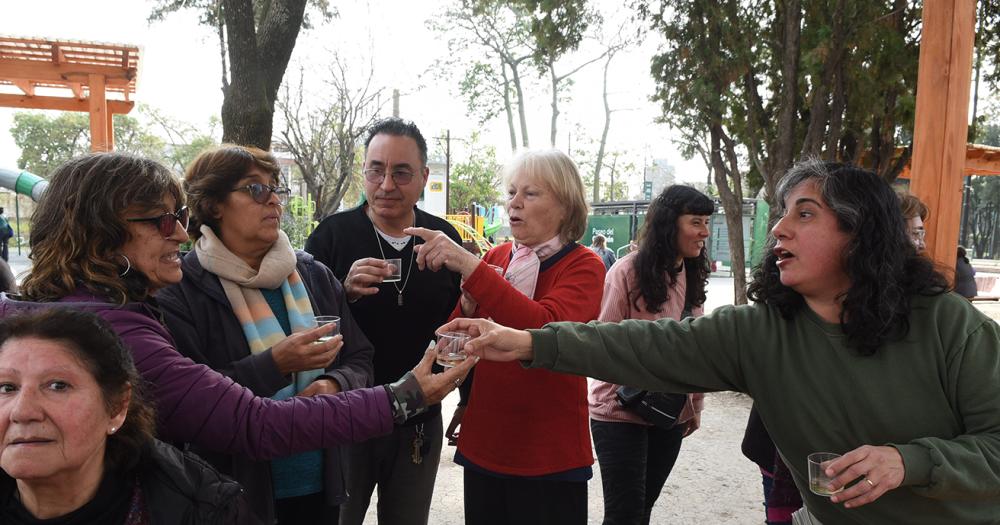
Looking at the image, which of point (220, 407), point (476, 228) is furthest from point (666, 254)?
point (476, 228)

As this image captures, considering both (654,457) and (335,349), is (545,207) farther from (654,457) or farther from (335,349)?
(654,457)

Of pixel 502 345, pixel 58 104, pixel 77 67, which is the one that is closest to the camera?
pixel 502 345

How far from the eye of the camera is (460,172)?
44031 millimetres

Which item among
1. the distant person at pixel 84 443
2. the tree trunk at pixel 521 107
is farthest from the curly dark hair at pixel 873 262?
the tree trunk at pixel 521 107

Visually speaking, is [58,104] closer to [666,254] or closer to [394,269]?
[394,269]

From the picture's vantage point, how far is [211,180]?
213 centimetres

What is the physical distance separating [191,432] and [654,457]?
2.16 metres

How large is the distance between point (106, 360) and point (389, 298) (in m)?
1.36

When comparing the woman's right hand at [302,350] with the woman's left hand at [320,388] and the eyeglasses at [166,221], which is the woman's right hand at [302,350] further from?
the eyeglasses at [166,221]

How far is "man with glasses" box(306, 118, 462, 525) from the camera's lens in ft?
8.80

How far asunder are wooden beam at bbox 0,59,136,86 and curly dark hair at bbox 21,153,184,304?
33.0ft

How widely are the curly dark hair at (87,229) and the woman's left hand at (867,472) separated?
1.82 metres

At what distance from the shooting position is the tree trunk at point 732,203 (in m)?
7.07

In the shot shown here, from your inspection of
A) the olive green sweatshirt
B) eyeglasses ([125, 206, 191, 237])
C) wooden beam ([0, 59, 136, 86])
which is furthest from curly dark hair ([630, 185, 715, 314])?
wooden beam ([0, 59, 136, 86])
